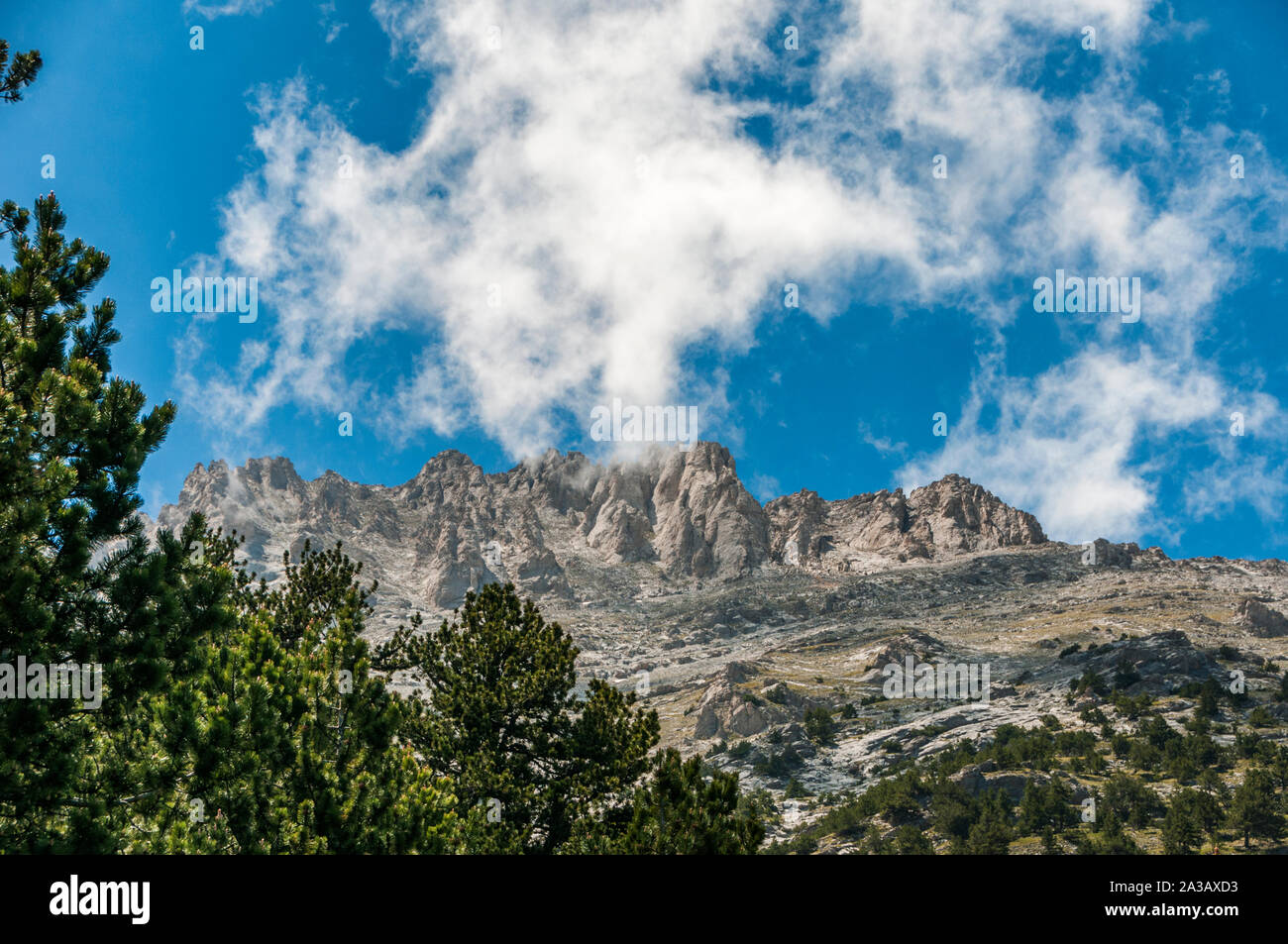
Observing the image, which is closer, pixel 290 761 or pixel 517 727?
pixel 290 761

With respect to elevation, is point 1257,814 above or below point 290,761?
below

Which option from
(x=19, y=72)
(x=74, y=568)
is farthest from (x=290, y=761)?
(x=19, y=72)

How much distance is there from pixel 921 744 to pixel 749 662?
7081 centimetres

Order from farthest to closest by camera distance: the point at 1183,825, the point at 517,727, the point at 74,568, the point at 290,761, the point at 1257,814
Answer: the point at 1183,825 → the point at 1257,814 → the point at 517,727 → the point at 290,761 → the point at 74,568

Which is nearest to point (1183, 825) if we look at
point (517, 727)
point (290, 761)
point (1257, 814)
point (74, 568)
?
point (1257, 814)

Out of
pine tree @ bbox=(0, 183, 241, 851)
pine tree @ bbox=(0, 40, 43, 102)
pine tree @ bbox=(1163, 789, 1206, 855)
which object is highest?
pine tree @ bbox=(0, 40, 43, 102)

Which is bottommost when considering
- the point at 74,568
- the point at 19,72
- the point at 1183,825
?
the point at 1183,825

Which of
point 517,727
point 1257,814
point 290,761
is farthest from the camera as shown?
point 1257,814

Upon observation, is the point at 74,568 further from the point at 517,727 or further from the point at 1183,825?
the point at 1183,825

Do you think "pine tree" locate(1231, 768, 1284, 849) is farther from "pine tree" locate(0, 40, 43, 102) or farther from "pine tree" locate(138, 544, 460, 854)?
"pine tree" locate(0, 40, 43, 102)

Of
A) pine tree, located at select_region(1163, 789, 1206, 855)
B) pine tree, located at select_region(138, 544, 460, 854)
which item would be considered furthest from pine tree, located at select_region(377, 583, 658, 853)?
pine tree, located at select_region(1163, 789, 1206, 855)

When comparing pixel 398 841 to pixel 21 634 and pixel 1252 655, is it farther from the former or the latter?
pixel 1252 655
